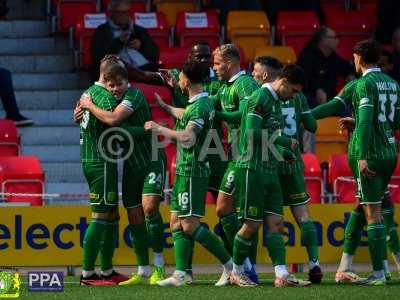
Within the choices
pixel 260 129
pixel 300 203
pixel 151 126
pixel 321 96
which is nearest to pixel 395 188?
pixel 321 96

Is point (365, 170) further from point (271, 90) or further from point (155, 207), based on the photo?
point (155, 207)

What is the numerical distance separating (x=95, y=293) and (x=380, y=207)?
253 cm

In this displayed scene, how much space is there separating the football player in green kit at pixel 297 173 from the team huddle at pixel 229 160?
0.04ft

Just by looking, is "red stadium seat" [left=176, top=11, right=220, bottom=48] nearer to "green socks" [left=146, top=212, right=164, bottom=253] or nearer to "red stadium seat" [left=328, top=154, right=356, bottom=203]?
"red stadium seat" [left=328, top=154, right=356, bottom=203]

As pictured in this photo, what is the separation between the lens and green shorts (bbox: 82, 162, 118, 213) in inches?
523

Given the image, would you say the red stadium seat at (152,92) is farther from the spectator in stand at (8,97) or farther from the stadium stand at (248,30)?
the stadium stand at (248,30)

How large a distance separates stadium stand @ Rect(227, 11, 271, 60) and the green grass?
6998 mm

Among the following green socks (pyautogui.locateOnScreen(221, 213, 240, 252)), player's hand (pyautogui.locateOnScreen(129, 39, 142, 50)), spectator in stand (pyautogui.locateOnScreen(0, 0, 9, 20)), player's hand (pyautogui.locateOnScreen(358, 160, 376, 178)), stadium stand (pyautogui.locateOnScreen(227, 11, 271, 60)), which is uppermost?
spectator in stand (pyautogui.locateOnScreen(0, 0, 9, 20))

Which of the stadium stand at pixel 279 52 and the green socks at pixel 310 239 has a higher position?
the stadium stand at pixel 279 52

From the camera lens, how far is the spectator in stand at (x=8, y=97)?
17734mm

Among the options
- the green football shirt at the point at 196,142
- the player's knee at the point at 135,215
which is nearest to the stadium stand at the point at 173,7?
the player's knee at the point at 135,215

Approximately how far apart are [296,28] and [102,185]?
751cm

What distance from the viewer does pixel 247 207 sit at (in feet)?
41.9

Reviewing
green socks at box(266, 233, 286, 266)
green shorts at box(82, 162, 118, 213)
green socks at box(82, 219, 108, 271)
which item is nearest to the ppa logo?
green socks at box(82, 219, 108, 271)
